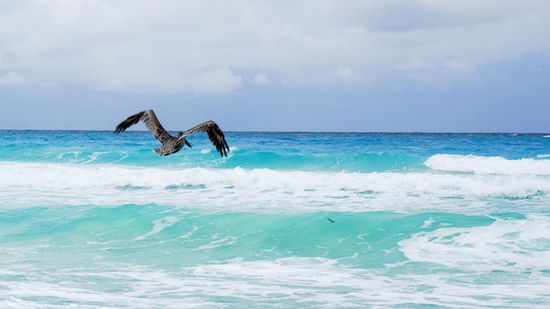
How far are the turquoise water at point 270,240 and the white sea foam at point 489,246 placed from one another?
0.10ft

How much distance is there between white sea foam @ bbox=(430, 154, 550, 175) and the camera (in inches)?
992

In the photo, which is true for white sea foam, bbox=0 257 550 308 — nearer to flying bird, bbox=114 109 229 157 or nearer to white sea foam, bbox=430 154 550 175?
flying bird, bbox=114 109 229 157

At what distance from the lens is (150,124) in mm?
9781

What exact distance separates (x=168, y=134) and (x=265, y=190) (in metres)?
8.88

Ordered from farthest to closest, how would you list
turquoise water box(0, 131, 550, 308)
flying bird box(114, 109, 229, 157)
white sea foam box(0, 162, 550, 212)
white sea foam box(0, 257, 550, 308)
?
1. white sea foam box(0, 162, 550, 212)
2. flying bird box(114, 109, 229, 157)
3. turquoise water box(0, 131, 550, 308)
4. white sea foam box(0, 257, 550, 308)

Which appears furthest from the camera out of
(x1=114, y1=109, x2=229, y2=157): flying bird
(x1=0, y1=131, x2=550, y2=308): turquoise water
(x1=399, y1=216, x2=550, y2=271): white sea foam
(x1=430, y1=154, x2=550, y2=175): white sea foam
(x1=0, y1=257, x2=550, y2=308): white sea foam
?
(x1=430, y1=154, x2=550, y2=175): white sea foam

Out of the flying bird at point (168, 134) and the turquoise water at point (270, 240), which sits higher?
the flying bird at point (168, 134)

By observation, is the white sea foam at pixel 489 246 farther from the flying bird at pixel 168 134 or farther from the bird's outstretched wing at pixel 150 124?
the bird's outstretched wing at pixel 150 124

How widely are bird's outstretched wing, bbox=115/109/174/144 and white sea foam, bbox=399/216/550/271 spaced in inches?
159

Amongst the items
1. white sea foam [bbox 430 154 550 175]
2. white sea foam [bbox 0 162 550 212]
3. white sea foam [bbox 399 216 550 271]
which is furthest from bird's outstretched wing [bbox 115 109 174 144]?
white sea foam [bbox 430 154 550 175]

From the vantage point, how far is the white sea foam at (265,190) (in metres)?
15.3

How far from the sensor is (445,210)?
1412 centimetres

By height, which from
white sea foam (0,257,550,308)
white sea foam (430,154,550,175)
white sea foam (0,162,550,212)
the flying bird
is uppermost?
the flying bird

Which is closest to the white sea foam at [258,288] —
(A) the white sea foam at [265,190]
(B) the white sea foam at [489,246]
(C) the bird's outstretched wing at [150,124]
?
(B) the white sea foam at [489,246]
